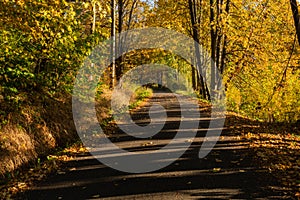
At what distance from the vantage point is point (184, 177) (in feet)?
21.2

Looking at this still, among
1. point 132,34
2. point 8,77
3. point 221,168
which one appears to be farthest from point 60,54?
point 132,34

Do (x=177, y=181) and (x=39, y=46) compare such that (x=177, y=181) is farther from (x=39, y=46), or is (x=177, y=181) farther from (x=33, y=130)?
(x=39, y=46)

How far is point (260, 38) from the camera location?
19531mm

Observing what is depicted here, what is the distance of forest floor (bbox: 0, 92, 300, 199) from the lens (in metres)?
5.60

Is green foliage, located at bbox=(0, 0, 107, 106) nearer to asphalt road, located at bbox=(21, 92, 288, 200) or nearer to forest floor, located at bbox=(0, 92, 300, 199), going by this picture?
forest floor, located at bbox=(0, 92, 300, 199)

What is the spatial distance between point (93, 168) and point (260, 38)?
50.8 feet

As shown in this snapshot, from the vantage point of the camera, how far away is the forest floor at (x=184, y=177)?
18.4 ft

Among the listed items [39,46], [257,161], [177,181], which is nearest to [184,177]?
[177,181]

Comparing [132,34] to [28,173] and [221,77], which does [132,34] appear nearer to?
[221,77]

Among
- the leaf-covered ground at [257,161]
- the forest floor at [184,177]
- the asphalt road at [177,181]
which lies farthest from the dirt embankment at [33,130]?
the asphalt road at [177,181]

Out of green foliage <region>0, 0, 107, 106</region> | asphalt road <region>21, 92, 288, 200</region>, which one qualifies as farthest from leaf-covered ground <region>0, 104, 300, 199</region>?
green foliage <region>0, 0, 107, 106</region>

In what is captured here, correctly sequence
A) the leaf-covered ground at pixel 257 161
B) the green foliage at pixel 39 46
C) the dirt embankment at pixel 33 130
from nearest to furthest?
1. the leaf-covered ground at pixel 257 161
2. the dirt embankment at pixel 33 130
3. the green foliage at pixel 39 46

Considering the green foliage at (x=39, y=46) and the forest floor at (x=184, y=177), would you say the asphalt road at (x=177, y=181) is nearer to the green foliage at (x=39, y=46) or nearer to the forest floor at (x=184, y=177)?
the forest floor at (x=184, y=177)

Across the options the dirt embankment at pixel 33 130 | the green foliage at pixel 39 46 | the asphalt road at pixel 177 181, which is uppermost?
the green foliage at pixel 39 46
